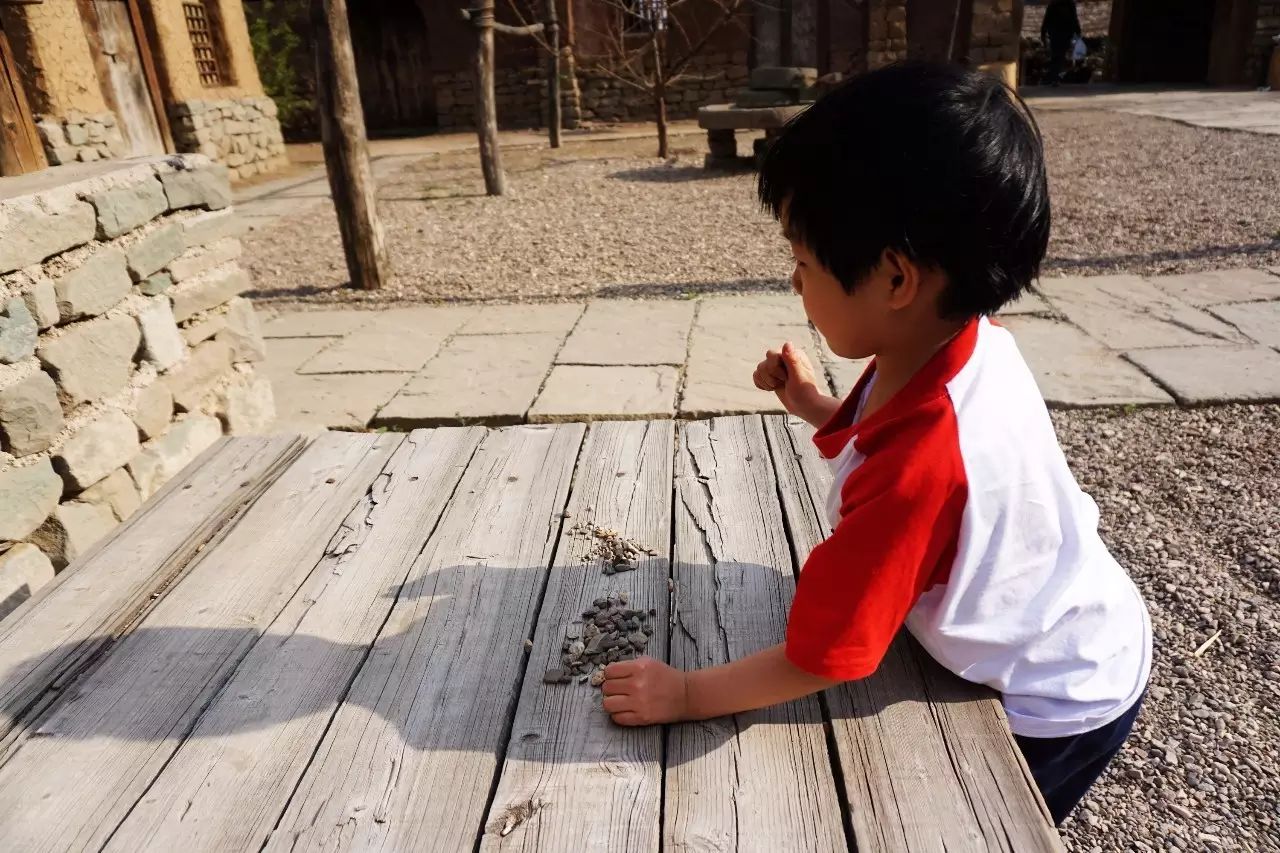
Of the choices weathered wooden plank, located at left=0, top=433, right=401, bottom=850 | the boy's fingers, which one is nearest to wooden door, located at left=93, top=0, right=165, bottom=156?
weathered wooden plank, located at left=0, top=433, right=401, bottom=850

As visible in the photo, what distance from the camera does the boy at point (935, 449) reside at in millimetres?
1085

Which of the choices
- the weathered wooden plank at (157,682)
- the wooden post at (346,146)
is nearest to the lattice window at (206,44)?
the wooden post at (346,146)

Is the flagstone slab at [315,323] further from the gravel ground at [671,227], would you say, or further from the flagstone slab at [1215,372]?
the flagstone slab at [1215,372]

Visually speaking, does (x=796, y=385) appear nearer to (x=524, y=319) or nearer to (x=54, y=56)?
(x=524, y=319)

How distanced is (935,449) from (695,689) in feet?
1.59

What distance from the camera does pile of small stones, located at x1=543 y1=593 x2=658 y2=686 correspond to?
1.43 metres

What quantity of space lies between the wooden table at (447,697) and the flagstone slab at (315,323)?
2.78 meters

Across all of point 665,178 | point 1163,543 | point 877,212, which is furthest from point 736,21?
point 877,212

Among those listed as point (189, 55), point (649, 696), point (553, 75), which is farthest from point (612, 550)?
point (189, 55)

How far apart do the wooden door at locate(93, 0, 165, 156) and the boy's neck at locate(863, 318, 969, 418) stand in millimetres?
9266

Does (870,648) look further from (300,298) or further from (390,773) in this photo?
(300,298)

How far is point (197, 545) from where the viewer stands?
6.32 ft

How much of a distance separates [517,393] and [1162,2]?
18.3 m

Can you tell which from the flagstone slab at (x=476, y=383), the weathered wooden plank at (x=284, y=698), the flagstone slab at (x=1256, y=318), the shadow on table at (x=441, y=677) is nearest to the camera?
the weathered wooden plank at (x=284, y=698)
